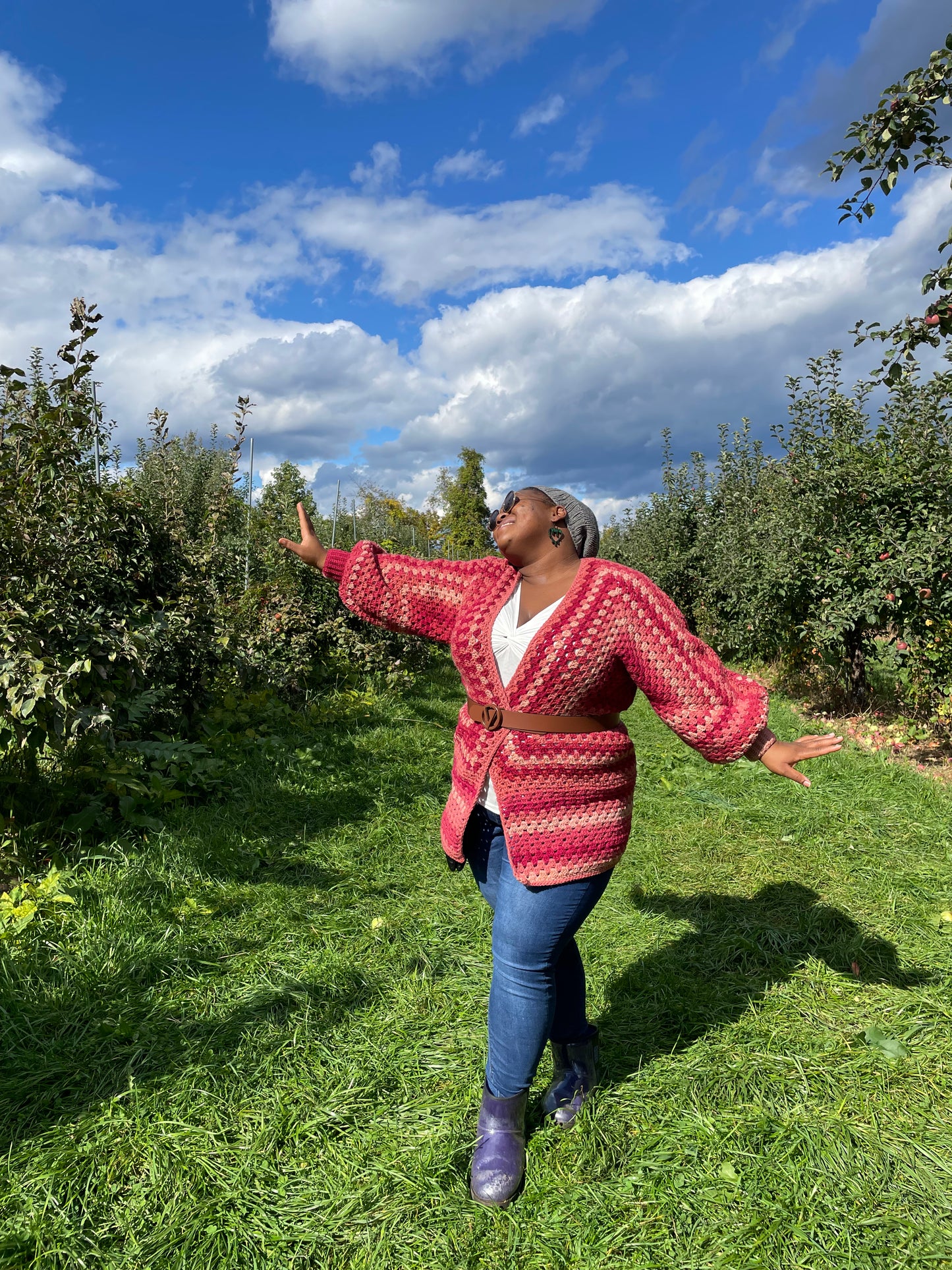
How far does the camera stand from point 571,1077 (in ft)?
7.52

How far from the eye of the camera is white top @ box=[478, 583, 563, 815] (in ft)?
6.31

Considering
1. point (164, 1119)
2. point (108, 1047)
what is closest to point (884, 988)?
point (164, 1119)

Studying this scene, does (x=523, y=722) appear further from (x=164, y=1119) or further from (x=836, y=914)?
(x=836, y=914)

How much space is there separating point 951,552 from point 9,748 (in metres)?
6.52

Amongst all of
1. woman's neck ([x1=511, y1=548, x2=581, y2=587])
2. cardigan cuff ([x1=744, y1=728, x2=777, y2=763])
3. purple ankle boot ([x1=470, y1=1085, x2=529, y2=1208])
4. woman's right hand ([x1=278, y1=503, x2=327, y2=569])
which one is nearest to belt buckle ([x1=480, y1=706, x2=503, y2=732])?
woman's neck ([x1=511, y1=548, x2=581, y2=587])

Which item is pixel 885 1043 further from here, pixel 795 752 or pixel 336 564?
pixel 336 564

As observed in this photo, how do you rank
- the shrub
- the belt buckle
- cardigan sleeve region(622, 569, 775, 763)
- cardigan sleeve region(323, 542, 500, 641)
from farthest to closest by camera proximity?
the shrub → cardigan sleeve region(323, 542, 500, 641) → the belt buckle → cardigan sleeve region(622, 569, 775, 763)

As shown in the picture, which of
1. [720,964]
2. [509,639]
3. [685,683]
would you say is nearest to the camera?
[685,683]

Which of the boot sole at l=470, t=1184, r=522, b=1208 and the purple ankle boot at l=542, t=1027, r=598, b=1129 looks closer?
the boot sole at l=470, t=1184, r=522, b=1208

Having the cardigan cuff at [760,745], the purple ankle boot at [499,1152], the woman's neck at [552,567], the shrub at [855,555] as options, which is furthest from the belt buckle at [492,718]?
the shrub at [855,555]

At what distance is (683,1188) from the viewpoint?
6.58ft

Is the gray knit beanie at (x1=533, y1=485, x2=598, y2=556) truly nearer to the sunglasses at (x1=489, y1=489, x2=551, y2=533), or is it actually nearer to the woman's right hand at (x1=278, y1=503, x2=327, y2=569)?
the sunglasses at (x1=489, y1=489, x2=551, y2=533)

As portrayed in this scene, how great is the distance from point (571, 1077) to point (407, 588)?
5.22 feet

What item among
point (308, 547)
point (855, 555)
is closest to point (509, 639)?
point (308, 547)
